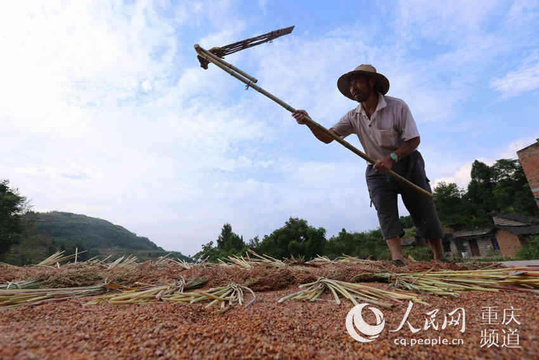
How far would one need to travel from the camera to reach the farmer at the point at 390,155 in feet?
7.69

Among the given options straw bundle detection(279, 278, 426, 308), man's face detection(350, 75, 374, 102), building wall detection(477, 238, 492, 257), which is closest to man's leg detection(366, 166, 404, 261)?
man's face detection(350, 75, 374, 102)

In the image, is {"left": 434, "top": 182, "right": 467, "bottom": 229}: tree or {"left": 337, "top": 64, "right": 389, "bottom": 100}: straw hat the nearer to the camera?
{"left": 337, "top": 64, "right": 389, "bottom": 100}: straw hat

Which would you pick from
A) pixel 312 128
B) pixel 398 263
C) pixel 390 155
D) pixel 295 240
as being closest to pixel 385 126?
pixel 390 155

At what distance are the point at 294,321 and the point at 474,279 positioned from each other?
0.98 m

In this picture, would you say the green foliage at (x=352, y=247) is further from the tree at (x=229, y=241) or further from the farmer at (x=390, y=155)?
the farmer at (x=390, y=155)

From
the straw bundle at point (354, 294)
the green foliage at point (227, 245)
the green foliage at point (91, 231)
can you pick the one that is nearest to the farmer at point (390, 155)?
the straw bundle at point (354, 294)

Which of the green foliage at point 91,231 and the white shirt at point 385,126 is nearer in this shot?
the white shirt at point 385,126

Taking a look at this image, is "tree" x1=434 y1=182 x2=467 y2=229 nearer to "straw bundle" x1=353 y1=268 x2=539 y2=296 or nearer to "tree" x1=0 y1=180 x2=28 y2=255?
"straw bundle" x1=353 y1=268 x2=539 y2=296

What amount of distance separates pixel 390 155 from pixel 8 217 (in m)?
18.2

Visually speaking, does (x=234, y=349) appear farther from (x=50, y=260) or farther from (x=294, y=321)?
(x=50, y=260)

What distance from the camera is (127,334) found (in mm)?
669

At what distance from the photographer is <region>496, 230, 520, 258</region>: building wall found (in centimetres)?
1722

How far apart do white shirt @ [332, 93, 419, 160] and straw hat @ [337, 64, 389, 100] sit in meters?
0.14

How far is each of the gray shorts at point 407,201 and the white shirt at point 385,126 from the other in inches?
8.0
